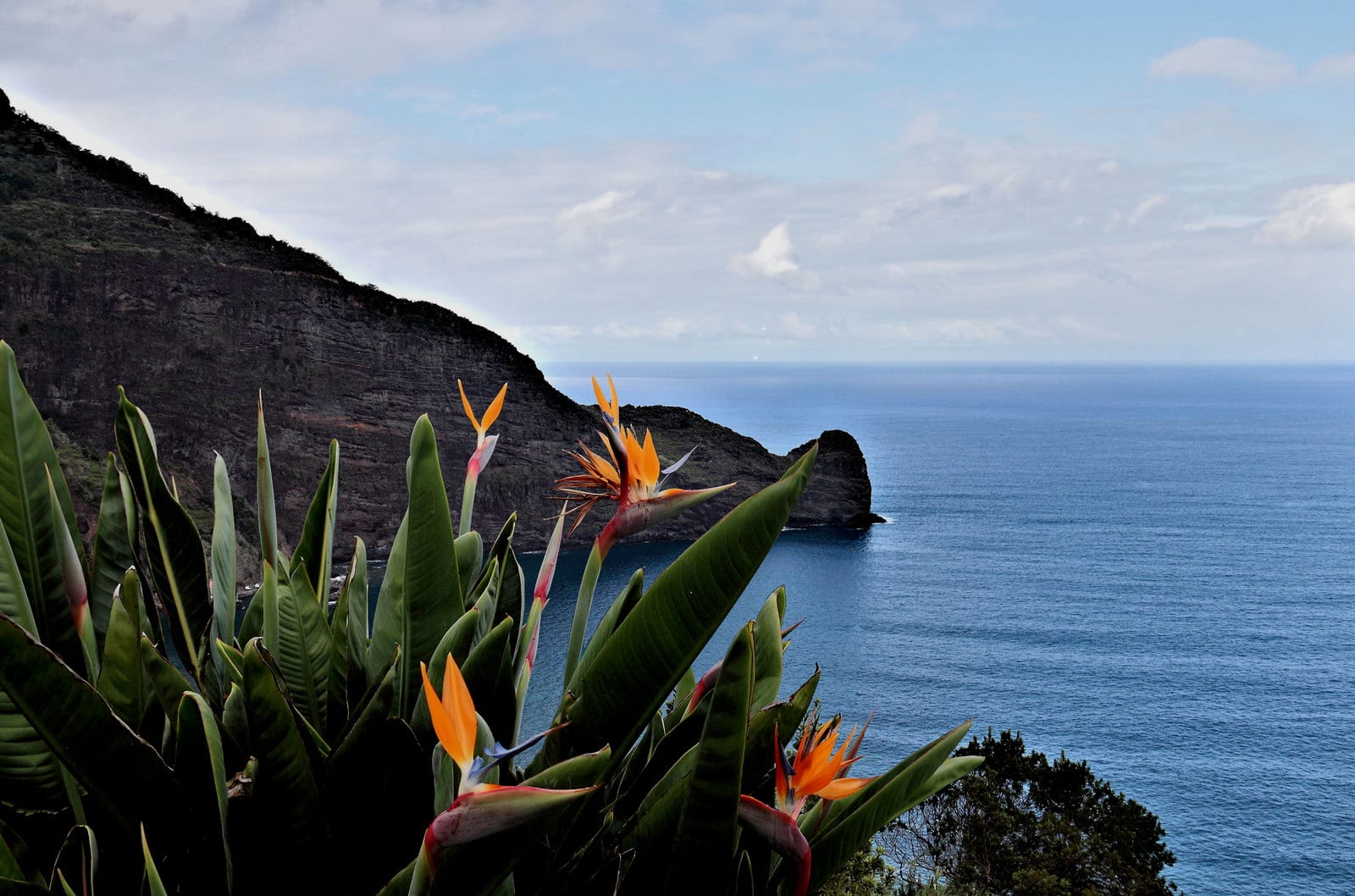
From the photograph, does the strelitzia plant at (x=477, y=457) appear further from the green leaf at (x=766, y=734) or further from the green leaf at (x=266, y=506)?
the green leaf at (x=766, y=734)

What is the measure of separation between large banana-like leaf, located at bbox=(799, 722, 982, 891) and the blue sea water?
13.4 metres

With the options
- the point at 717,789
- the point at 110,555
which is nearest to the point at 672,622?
the point at 717,789

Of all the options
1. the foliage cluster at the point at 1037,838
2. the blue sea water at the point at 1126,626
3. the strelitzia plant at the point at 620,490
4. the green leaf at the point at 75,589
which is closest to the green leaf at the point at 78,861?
the green leaf at the point at 75,589

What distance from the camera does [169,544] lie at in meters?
1.18

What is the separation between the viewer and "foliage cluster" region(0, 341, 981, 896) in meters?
0.74

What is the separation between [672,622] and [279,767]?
40cm

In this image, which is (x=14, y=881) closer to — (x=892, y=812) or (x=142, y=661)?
(x=142, y=661)

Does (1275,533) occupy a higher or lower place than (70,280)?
lower

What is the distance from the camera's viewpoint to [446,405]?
31.5m

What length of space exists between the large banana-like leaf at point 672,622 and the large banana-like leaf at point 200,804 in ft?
1.12

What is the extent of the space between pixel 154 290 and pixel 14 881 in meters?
31.4

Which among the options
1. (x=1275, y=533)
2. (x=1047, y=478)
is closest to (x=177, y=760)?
(x=1275, y=533)

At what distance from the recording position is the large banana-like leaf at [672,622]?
73 centimetres

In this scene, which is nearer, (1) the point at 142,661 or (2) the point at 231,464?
(1) the point at 142,661
